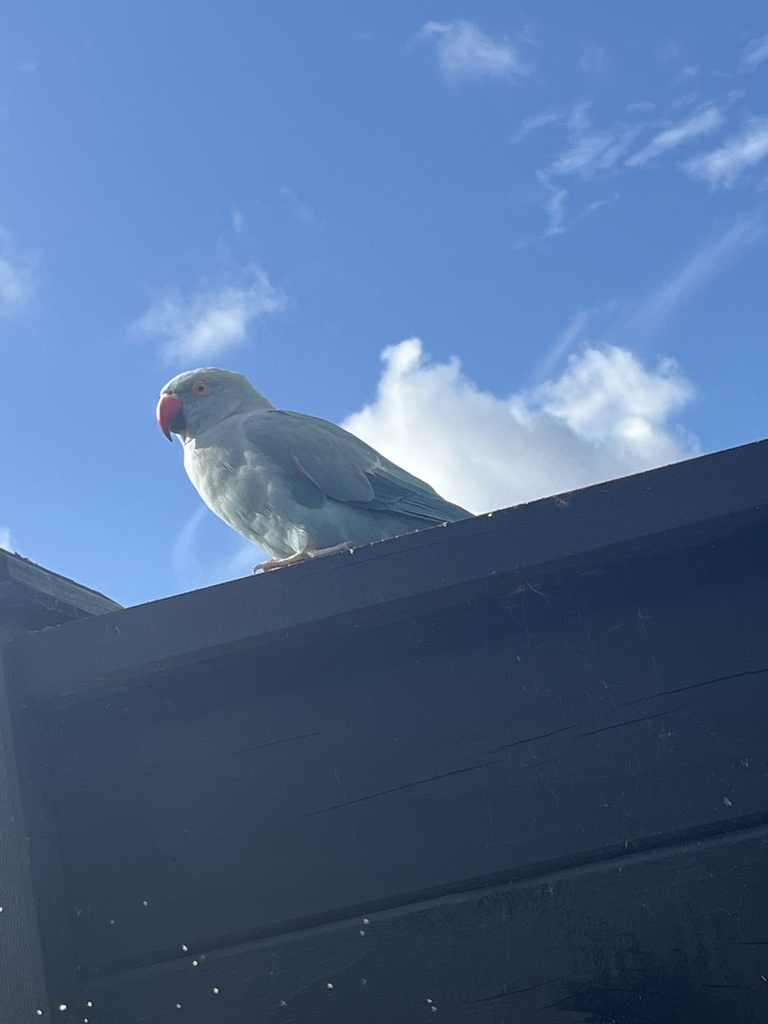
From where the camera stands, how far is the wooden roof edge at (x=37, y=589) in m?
1.65

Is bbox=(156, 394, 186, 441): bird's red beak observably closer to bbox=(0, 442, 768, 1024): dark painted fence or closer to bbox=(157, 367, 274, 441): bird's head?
bbox=(157, 367, 274, 441): bird's head

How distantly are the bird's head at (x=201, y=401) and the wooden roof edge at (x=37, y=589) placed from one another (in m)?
2.12

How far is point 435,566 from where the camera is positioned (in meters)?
1.45

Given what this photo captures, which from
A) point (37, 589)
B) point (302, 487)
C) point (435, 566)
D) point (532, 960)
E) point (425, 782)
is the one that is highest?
point (302, 487)

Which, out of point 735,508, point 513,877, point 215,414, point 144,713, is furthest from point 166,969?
point 215,414

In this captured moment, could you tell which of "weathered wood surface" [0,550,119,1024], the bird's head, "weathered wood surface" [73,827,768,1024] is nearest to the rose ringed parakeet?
the bird's head

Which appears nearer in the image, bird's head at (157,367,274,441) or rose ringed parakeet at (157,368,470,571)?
rose ringed parakeet at (157,368,470,571)

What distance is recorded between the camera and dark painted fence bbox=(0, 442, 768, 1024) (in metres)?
1.33

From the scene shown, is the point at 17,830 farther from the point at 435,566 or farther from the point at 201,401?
the point at 201,401

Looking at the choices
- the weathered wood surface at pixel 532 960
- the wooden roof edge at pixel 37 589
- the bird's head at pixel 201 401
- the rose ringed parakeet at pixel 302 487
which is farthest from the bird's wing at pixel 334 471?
the weathered wood surface at pixel 532 960

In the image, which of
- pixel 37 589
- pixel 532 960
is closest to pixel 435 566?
pixel 532 960

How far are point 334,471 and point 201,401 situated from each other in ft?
3.62

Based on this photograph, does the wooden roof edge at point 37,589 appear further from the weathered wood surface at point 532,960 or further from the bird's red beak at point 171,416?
the bird's red beak at point 171,416

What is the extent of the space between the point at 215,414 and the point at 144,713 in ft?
8.30
